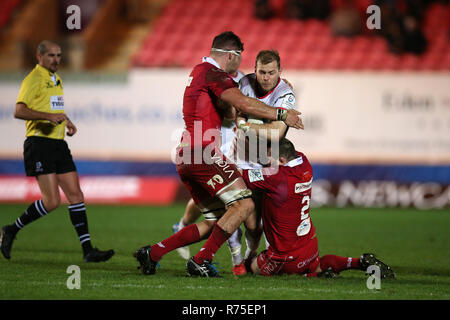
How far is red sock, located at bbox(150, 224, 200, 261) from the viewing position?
665 cm

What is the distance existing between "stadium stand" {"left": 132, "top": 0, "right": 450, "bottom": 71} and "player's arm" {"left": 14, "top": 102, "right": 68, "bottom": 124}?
9.65m

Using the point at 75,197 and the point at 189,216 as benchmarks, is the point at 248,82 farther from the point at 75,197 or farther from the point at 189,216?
the point at 75,197

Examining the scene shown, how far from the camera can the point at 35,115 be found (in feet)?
25.3

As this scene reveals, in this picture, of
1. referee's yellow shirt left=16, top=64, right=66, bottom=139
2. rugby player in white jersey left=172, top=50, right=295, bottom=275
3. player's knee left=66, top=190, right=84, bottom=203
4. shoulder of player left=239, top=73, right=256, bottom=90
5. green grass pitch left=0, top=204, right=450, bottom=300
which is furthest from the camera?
player's knee left=66, top=190, right=84, bottom=203

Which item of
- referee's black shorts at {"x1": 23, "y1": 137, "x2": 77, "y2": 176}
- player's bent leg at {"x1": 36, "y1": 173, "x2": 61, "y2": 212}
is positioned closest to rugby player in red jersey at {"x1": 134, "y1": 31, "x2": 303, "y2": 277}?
player's bent leg at {"x1": 36, "y1": 173, "x2": 61, "y2": 212}

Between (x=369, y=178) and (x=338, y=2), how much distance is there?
→ 5684mm

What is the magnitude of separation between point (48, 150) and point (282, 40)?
1202 cm

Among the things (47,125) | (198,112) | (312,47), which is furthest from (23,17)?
(198,112)

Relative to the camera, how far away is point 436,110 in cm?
1600

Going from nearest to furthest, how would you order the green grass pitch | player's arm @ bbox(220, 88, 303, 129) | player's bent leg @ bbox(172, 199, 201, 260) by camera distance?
the green grass pitch, player's arm @ bbox(220, 88, 303, 129), player's bent leg @ bbox(172, 199, 201, 260)

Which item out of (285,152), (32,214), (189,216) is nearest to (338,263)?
(285,152)

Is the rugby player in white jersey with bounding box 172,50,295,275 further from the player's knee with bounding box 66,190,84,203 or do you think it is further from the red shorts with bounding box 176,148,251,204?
the player's knee with bounding box 66,190,84,203

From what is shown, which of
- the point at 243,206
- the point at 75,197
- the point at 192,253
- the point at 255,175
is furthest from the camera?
the point at 192,253

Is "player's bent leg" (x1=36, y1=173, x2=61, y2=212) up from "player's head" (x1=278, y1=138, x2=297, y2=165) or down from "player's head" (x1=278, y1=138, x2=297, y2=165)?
down
